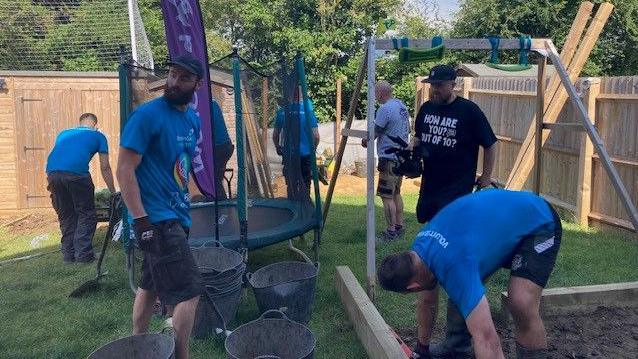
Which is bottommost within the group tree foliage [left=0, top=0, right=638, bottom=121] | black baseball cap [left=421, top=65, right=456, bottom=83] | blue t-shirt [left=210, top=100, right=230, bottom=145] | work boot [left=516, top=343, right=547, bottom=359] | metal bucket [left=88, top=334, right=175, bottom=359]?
metal bucket [left=88, top=334, right=175, bottom=359]

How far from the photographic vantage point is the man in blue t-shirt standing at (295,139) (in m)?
6.48

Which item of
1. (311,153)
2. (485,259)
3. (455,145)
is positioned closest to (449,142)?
(455,145)

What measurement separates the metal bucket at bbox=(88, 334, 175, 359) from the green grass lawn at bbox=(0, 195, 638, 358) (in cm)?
81

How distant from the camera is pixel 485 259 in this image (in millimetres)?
2688

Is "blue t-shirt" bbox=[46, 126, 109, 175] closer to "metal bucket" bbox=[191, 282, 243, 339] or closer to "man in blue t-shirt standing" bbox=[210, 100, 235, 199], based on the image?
"man in blue t-shirt standing" bbox=[210, 100, 235, 199]

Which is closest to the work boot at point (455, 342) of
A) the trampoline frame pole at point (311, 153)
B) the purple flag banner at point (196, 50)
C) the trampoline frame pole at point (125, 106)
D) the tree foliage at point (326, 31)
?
the trampoline frame pole at point (311, 153)

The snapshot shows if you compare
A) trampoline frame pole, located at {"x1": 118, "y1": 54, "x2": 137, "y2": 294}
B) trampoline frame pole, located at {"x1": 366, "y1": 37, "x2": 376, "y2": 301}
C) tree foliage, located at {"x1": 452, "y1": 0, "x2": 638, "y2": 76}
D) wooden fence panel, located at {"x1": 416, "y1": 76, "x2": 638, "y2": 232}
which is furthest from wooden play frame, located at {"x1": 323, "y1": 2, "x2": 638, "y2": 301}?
tree foliage, located at {"x1": 452, "y1": 0, "x2": 638, "y2": 76}

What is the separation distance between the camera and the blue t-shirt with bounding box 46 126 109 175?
261 inches

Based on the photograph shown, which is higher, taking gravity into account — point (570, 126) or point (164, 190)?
point (570, 126)

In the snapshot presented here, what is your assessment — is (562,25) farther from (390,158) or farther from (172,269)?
(172,269)

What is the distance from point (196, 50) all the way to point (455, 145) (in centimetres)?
239

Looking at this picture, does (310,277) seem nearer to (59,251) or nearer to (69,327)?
(69,327)

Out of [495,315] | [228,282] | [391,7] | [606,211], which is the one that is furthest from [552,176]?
[391,7]

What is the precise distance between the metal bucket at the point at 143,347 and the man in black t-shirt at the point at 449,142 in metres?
2.07
